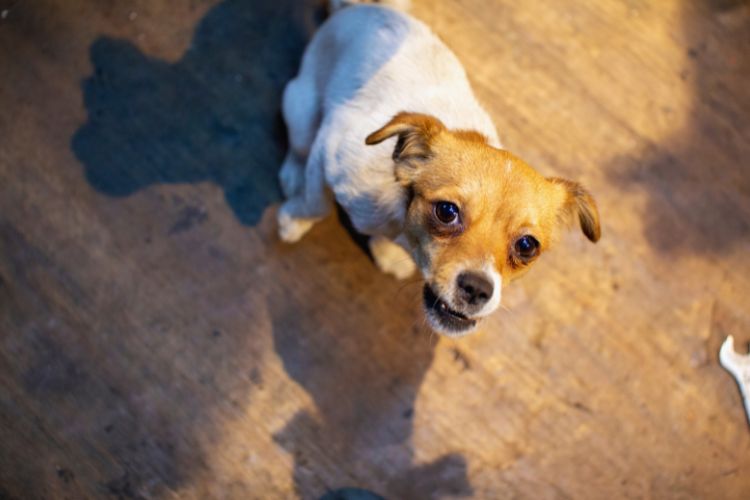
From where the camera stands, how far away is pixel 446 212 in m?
1.94

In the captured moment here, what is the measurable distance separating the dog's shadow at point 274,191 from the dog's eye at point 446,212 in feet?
3.61

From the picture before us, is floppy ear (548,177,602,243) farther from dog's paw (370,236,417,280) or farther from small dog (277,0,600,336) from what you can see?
dog's paw (370,236,417,280)

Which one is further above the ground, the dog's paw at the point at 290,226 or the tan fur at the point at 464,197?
the tan fur at the point at 464,197

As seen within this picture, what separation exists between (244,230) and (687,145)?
8.96 feet

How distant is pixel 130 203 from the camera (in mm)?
2881

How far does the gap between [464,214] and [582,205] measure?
576mm

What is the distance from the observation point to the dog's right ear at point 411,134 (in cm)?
189

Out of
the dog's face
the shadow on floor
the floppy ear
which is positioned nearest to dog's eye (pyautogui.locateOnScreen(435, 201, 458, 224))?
the dog's face

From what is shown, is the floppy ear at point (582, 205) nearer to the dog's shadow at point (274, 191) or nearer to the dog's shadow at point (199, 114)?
the dog's shadow at point (274, 191)

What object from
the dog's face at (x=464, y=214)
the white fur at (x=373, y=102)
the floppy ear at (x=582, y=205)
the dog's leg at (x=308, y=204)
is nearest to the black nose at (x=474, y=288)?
the dog's face at (x=464, y=214)

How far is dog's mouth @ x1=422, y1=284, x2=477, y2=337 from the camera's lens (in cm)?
204

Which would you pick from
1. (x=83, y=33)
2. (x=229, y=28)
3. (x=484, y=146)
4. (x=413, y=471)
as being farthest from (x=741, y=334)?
(x=83, y=33)

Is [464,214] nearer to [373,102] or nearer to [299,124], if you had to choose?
[373,102]

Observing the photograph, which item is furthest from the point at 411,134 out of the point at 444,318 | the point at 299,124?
the point at 299,124
